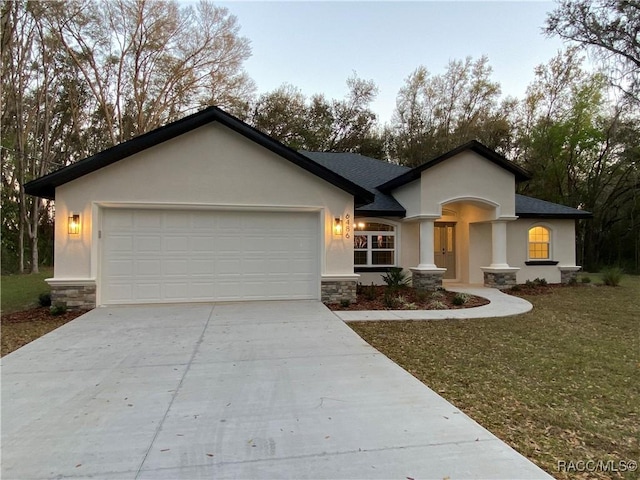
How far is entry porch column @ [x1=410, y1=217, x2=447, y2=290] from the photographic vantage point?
37.4 ft

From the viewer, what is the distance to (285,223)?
29.8ft

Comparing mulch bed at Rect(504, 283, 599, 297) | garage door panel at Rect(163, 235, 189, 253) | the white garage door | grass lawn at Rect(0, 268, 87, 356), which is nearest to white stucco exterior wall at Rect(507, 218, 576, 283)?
mulch bed at Rect(504, 283, 599, 297)

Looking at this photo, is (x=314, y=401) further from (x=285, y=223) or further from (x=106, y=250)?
(x=106, y=250)

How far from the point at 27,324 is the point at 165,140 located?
4.65m

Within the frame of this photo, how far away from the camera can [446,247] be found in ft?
45.8

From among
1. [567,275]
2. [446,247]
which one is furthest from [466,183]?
[567,275]

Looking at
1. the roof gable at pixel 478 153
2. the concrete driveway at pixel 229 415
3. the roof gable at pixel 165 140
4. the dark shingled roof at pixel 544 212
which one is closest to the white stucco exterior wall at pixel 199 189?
the roof gable at pixel 165 140

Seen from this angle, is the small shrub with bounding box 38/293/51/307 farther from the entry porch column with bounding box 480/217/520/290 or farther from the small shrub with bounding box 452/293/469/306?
the entry porch column with bounding box 480/217/520/290

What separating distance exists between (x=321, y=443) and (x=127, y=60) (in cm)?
2489

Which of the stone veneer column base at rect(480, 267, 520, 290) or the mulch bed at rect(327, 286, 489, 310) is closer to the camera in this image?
the mulch bed at rect(327, 286, 489, 310)

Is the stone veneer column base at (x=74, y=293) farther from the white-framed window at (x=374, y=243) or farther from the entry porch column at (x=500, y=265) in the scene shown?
the entry porch column at (x=500, y=265)

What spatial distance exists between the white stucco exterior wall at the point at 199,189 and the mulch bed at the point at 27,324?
0.92 m

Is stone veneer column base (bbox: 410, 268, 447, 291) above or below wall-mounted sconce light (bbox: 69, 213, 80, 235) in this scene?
below

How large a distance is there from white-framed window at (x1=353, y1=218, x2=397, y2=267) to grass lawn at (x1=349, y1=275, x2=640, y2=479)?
Answer: 16.1ft
